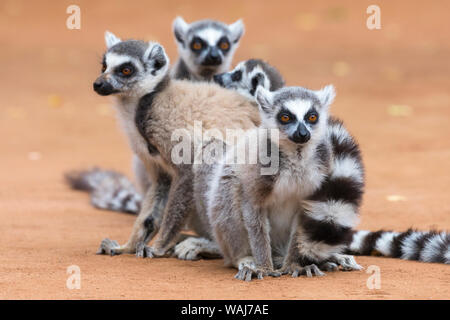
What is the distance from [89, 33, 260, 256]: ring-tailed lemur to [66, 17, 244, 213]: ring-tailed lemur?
170cm

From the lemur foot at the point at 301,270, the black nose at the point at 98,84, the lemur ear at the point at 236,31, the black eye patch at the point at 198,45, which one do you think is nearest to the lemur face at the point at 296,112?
the lemur foot at the point at 301,270

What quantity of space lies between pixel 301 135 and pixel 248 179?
1.65ft

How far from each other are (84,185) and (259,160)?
15.7ft

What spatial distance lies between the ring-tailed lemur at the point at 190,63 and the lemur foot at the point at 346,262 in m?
3.01

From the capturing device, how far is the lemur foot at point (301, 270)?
5.30 metres

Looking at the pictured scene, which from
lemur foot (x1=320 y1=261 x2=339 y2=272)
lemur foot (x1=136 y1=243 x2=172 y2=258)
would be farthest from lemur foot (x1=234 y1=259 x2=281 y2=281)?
lemur foot (x1=136 y1=243 x2=172 y2=258)

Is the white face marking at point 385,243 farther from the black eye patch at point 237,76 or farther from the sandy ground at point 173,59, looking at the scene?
the black eye patch at point 237,76

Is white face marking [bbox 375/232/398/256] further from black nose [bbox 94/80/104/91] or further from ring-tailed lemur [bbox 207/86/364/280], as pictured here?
black nose [bbox 94/80/104/91]

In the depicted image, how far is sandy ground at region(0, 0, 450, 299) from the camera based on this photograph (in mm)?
5145

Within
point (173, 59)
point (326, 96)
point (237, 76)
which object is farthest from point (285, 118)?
point (173, 59)

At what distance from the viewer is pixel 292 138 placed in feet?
16.9

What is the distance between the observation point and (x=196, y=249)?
6.28 metres

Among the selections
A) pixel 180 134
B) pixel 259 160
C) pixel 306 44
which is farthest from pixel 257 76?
pixel 306 44

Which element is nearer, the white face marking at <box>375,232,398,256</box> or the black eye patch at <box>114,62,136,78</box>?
the white face marking at <box>375,232,398,256</box>
